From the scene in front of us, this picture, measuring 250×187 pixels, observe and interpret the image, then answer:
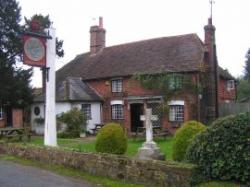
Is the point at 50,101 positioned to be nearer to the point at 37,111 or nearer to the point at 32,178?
the point at 32,178

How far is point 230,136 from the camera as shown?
9242 mm

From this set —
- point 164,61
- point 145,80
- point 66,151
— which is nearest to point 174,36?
point 164,61

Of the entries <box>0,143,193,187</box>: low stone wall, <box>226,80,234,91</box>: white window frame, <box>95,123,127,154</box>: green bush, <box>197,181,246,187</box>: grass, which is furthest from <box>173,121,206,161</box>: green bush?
<box>226,80,234,91</box>: white window frame

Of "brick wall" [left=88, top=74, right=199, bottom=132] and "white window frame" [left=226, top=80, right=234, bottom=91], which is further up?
"white window frame" [left=226, top=80, right=234, bottom=91]

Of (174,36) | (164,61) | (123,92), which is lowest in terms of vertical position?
(123,92)

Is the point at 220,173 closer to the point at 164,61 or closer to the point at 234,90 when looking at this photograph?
the point at 164,61

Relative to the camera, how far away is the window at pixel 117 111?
35.9 m

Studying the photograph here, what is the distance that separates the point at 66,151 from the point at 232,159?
22.9 feet

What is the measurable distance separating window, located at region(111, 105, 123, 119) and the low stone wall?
19.3 metres

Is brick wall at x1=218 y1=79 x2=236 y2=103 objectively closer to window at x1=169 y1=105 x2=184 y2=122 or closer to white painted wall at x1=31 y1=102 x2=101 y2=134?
window at x1=169 y1=105 x2=184 y2=122

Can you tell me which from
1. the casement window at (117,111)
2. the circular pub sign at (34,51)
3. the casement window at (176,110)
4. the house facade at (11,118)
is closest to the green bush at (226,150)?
the circular pub sign at (34,51)

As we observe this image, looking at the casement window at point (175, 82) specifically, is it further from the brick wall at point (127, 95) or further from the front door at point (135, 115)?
the front door at point (135, 115)

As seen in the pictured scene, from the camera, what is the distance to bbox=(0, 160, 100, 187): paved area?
1191 centimetres

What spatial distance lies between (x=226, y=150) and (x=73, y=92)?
87.4 feet
